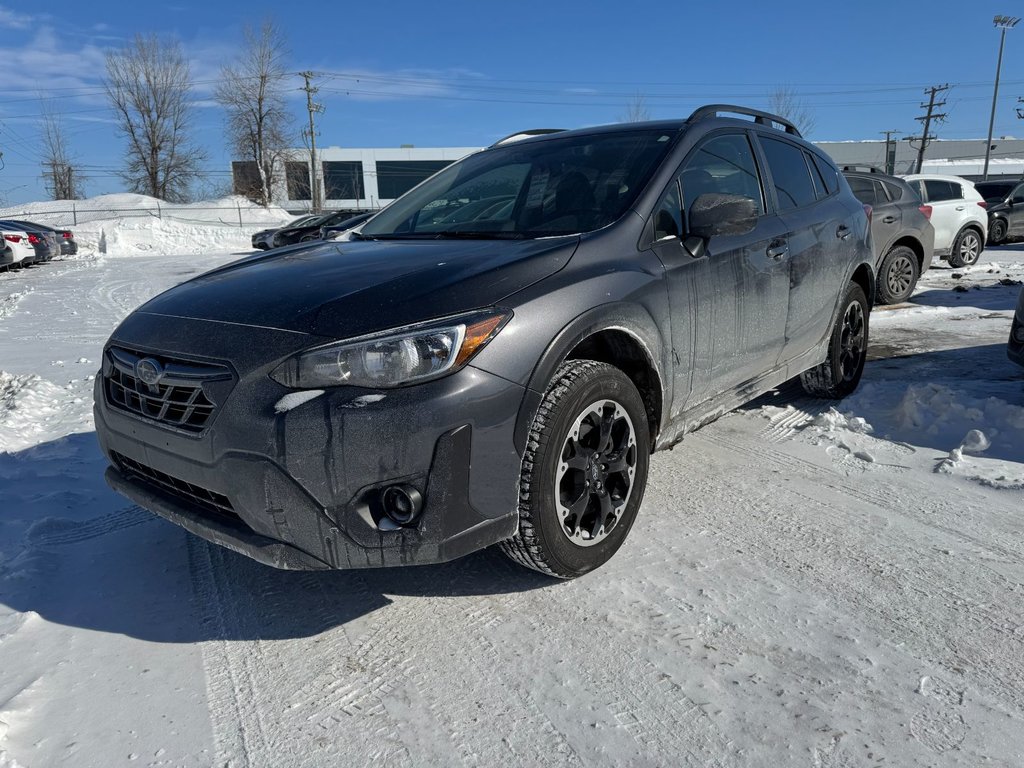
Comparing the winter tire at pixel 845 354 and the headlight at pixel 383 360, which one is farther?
→ the winter tire at pixel 845 354

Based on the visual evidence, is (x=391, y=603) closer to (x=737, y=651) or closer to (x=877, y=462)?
(x=737, y=651)

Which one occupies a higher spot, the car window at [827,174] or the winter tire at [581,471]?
the car window at [827,174]

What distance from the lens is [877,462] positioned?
391 centimetres

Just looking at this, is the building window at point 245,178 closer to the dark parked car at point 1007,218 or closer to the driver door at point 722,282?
the dark parked car at point 1007,218

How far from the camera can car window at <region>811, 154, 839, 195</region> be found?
15.4 ft

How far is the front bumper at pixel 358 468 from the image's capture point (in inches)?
85.2

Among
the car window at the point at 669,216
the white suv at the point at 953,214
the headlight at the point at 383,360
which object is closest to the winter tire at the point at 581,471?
the headlight at the point at 383,360

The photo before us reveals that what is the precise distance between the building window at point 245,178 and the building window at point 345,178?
9.90m

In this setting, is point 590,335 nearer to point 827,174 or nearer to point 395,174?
point 827,174

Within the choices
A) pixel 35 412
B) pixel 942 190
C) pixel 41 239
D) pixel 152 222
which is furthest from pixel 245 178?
pixel 35 412

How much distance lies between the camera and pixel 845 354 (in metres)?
4.92

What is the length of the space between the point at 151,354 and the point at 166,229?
36.4 meters

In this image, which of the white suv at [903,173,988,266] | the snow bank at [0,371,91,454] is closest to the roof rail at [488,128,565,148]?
the snow bank at [0,371,91,454]

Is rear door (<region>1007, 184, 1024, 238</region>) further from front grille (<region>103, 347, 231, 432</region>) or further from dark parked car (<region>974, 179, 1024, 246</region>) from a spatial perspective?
front grille (<region>103, 347, 231, 432</region>)
